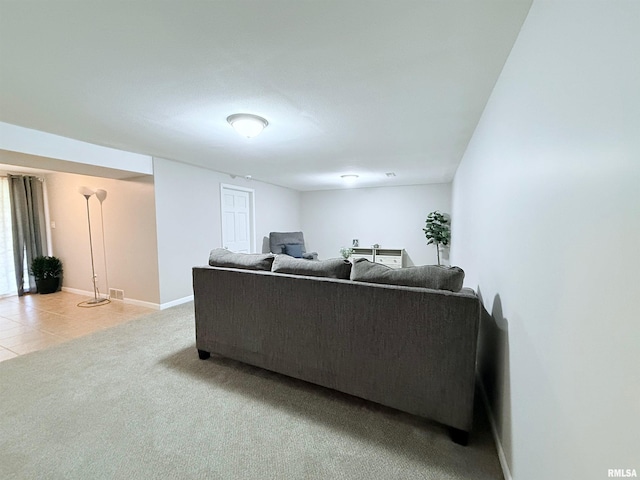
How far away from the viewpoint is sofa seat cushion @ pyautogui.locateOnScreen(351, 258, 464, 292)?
1.60 m

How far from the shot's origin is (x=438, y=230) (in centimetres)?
573

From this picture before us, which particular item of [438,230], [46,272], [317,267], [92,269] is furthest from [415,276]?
[46,272]

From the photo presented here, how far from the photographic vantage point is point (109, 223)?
4.20 m

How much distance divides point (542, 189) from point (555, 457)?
90 centimetres

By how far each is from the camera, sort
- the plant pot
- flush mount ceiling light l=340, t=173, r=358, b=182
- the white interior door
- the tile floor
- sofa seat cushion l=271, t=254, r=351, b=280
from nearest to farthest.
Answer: sofa seat cushion l=271, t=254, r=351, b=280 → the tile floor → the plant pot → the white interior door → flush mount ceiling light l=340, t=173, r=358, b=182

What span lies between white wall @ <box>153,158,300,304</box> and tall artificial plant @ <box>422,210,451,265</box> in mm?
4167

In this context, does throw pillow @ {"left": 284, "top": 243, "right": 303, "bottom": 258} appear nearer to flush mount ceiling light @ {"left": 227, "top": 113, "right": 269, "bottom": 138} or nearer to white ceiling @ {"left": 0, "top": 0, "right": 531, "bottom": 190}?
white ceiling @ {"left": 0, "top": 0, "right": 531, "bottom": 190}

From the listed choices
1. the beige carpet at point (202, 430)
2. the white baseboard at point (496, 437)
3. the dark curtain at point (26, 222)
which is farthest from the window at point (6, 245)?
the white baseboard at point (496, 437)

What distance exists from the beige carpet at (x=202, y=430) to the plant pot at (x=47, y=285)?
3.30m

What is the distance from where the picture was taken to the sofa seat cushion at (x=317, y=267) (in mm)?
Answer: 1985

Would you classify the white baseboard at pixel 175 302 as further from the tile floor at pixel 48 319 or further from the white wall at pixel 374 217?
the white wall at pixel 374 217

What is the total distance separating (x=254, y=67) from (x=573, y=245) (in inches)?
69.0

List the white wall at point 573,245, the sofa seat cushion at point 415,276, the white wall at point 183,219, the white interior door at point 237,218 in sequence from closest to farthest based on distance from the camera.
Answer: the white wall at point 573,245 → the sofa seat cushion at point 415,276 → the white wall at point 183,219 → the white interior door at point 237,218

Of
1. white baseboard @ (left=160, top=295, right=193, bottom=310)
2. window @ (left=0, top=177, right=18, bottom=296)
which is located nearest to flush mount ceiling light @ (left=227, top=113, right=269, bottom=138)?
white baseboard @ (left=160, top=295, right=193, bottom=310)
